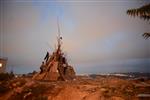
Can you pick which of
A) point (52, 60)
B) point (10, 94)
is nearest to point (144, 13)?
point (10, 94)

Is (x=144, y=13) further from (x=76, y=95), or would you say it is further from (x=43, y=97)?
(x=43, y=97)

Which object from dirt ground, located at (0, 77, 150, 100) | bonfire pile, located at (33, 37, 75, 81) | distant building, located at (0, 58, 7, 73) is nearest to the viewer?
dirt ground, located at (0, 77, 150, 100)

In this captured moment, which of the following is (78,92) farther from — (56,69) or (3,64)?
(3,64)

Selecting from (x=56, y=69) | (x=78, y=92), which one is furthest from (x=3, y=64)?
(x=78, y=92)

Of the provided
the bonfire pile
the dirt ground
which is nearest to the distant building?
the bonfire pile

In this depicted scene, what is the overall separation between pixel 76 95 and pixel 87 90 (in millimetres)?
1124

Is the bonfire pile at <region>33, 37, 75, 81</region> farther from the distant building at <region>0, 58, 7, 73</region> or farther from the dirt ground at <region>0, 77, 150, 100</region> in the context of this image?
the distant building at <region>0, 58, 7, 73</region>

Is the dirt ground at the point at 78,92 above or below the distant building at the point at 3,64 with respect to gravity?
below

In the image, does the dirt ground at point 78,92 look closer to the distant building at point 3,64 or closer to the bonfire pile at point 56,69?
the bonfire pile at point 56,69

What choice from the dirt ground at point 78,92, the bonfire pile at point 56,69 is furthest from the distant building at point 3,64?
the dirt ground at point 78,92

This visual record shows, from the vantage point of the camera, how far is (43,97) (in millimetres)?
15523

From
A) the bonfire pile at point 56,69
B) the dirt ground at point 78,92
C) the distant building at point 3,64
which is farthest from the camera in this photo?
the distant building at point 3,64

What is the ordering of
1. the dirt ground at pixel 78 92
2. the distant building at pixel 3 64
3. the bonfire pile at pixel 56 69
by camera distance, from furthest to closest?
the distant building at pixel 3 64
the bonfire pile at pixel 56 69
the dirt ground at pixel 78 92

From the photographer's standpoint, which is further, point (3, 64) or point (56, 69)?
point (3, 64)
